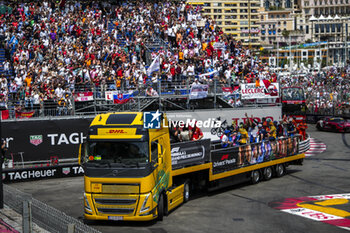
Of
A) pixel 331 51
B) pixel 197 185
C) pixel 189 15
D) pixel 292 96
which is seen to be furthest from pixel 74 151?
pixel 331 51

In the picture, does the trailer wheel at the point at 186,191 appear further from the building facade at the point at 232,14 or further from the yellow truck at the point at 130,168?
the building facade at the point at 232,14

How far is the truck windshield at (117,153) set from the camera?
14164mm

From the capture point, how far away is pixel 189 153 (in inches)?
682

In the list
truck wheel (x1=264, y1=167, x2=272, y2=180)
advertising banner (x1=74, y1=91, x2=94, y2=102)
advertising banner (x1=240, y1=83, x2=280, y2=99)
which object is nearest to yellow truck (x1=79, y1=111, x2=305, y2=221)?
truck wheel (x1=264, y1=167, x2=272, y2=180)

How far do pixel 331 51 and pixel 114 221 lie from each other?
184 meters

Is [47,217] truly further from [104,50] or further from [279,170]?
[104,50]

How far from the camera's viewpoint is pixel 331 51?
18788 cm

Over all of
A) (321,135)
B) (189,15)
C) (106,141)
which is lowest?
(321,135)

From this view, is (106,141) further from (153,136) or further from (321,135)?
(321,135)

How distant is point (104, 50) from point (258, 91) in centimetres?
946

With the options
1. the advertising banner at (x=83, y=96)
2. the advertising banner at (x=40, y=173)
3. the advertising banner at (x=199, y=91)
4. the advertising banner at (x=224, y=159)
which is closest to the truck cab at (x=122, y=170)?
the advertising banner at (x=224, y=159)

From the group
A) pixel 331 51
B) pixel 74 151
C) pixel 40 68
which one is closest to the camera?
pixel 74 151

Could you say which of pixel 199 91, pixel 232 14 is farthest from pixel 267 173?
pixel 232 14

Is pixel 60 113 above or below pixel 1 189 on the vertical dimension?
above
